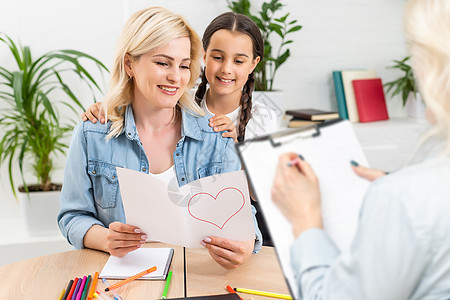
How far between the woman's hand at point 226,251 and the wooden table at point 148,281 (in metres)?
0.02

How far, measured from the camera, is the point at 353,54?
2867 mm

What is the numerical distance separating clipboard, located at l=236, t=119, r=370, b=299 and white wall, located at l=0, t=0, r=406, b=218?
2091mm

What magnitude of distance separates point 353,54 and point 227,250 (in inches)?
84.7

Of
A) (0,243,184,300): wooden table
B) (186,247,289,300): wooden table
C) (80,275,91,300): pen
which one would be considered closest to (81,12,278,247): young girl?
(186,247,289,300): wooden table

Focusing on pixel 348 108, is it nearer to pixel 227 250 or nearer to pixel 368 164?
pixel 227 250

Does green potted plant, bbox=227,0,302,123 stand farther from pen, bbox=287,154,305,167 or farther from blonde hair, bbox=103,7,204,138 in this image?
pen, bbox=287,154,305,167

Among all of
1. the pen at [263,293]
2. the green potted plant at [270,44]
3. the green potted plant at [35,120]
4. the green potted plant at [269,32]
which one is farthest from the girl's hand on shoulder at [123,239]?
the green potted plant at [269,32]

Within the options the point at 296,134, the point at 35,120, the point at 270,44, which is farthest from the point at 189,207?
the point at 270,44

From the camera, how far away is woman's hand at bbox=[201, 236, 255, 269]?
1.07m

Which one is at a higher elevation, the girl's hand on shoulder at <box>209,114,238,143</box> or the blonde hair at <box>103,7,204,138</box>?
the blonde hair at <box>103,7,204,138</box>

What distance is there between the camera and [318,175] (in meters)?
0.62

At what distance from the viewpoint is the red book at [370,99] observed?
272 cm

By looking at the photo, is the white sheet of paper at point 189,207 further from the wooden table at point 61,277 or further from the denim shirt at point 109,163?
the denim shirt at point 109,163

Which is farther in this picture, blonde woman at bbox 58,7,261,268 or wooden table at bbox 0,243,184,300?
blonde woman at bbox 58,7,261,268
